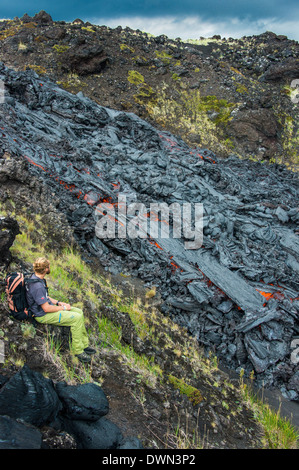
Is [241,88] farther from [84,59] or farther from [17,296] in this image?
[17,296]

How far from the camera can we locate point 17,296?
4227mm

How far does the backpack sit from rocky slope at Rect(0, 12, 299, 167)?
22.4 meters

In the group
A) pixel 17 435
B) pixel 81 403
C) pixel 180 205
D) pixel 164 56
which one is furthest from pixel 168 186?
pixel 164 56

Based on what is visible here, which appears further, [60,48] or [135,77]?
[135,77]

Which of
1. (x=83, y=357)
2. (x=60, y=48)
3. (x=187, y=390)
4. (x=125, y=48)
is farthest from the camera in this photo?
(x=125, y=48)

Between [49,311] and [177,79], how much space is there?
3149 centimetres

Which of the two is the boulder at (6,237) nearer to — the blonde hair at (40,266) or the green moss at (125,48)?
the blonde hair at (40,266)

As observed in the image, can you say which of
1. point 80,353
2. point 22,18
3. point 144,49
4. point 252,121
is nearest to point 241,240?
point 80,353

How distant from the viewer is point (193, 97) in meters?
29.5

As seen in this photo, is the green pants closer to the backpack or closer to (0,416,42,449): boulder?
the backpack

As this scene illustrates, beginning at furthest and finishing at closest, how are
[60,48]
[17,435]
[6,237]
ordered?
[60,48] < [6,237] < [17,435]
